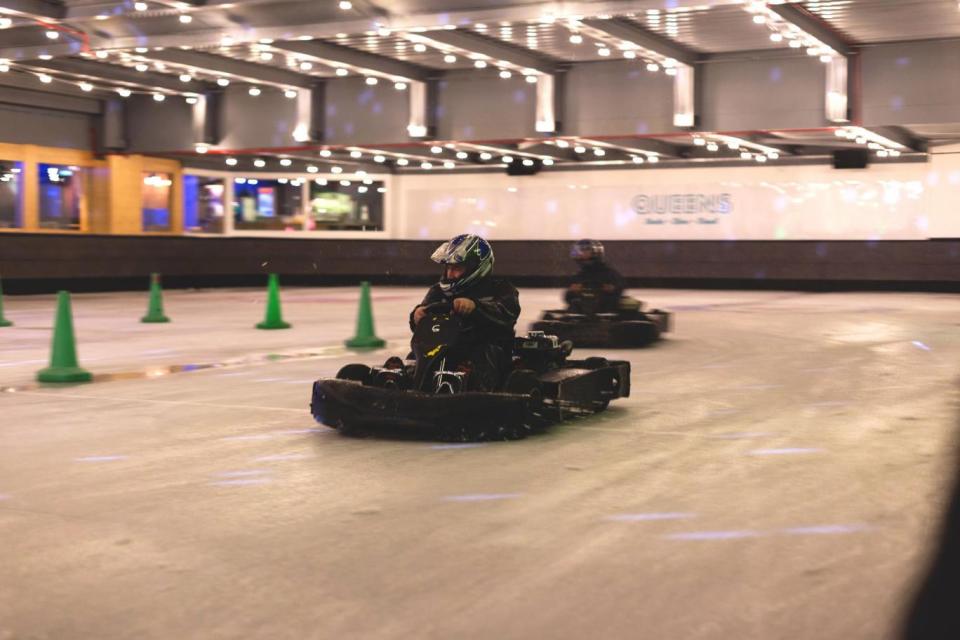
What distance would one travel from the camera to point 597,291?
13.5m

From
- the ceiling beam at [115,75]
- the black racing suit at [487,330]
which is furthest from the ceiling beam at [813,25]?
the ceiling beam at [115,75]

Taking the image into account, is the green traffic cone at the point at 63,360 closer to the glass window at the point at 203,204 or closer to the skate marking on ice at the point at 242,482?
the skate marking on ice at the point at 242,482

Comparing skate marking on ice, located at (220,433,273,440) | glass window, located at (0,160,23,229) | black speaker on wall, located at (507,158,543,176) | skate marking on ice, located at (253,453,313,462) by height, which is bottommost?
skate marking on ice, located at (220,433,273,440)

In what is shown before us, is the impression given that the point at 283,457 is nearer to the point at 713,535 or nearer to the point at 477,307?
the point at 477,307


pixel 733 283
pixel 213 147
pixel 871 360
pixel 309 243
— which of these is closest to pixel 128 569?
pixel 871 360

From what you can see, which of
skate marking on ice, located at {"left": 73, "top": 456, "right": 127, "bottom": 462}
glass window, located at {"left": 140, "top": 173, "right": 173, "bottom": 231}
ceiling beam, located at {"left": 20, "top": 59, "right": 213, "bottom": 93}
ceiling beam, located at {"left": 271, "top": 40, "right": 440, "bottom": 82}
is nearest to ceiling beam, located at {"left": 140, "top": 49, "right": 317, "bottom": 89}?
ceiling beam, located at {"left": 271, "top": 40, "right": 440, "bottom": 82}

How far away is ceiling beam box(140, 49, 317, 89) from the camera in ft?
63.5

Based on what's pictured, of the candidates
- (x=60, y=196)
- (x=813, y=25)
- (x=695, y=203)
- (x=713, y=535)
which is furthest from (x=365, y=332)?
(x=695, y=203)

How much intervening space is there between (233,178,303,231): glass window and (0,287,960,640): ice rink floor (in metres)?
22.4

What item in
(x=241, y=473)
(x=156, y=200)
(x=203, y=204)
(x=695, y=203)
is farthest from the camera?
(x=203, y=204)

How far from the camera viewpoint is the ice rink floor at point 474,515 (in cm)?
352

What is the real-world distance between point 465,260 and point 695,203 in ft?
77.0

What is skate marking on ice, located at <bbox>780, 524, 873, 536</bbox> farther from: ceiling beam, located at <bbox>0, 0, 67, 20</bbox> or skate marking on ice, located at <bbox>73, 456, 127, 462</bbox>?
ceiling beam, located at <bbox>0, 0, 67, 20</bbox>

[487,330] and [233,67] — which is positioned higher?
[233,67]
